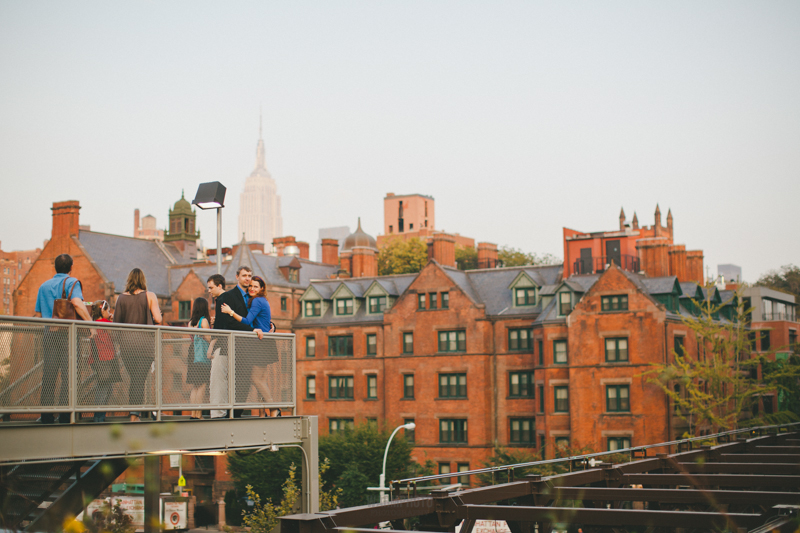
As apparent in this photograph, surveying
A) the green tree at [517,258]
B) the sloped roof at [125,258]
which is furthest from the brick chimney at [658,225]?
the sloped roof at [125,258]

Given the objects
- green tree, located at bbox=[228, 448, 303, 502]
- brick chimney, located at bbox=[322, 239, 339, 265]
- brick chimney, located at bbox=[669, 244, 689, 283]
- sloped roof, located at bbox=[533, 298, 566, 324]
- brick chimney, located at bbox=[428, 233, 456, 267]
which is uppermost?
brick chimney, located at bbox=[322, 239, 339, 265]

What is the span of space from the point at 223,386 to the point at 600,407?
46.1 m

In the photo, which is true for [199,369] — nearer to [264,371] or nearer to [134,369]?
[134,369]

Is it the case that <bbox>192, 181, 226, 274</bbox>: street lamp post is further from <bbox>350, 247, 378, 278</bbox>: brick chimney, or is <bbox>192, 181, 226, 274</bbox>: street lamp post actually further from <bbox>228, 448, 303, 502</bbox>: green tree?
<bbox>350, 247, 378, 278</bbox>: brick chimney

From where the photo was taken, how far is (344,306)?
69750mm

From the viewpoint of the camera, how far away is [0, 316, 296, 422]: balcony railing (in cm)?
1000

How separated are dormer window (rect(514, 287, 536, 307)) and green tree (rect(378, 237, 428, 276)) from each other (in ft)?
156

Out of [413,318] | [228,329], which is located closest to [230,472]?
[413,318]

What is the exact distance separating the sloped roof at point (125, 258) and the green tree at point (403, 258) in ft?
123

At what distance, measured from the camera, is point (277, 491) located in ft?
198

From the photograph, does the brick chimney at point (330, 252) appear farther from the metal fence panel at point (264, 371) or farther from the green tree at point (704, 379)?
the metal fence panel at point (264, 371)

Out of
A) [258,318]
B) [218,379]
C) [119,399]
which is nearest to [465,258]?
[258,318]

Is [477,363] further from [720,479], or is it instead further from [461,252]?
[461,252]

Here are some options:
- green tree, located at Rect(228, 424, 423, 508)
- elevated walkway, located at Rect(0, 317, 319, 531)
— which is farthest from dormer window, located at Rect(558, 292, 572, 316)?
elevated walkway, located at Rect(0, 317, 319, 531)
